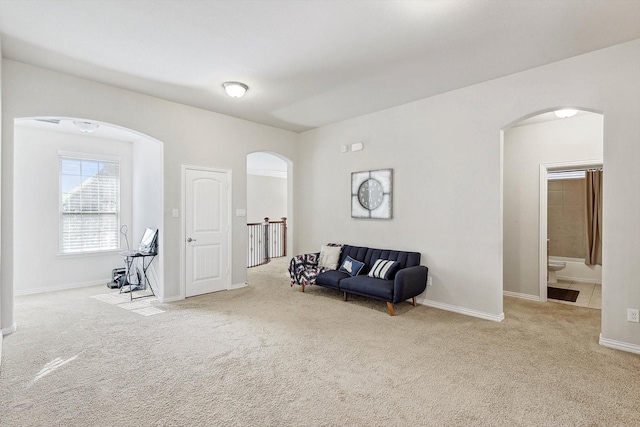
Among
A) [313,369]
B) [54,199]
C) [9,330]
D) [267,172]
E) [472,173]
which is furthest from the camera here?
[267,172]

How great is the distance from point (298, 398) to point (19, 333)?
3.33m

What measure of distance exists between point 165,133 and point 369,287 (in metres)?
3.70

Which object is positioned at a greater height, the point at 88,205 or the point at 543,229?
the point at 88,205

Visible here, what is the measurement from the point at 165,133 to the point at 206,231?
1.62 meters

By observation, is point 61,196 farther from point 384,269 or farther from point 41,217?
point 384,269

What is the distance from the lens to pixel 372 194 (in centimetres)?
531

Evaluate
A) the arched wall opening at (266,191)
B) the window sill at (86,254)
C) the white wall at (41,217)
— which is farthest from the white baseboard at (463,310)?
the arched wall opening at (266,191)

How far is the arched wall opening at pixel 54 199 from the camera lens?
526 cm

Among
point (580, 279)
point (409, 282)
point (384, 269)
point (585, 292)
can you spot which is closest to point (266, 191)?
point (384, 269)

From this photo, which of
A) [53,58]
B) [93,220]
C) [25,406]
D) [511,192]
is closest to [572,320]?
[511,192]

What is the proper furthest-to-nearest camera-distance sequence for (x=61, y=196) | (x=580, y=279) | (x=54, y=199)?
(x=580, y=279) < (x=61, y=196) < (x=54, y=199)

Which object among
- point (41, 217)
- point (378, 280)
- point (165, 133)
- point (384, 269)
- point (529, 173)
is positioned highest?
point (165, 133)

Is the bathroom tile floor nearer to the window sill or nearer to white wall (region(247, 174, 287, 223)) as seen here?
the window sill

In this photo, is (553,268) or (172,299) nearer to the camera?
(172,299)
